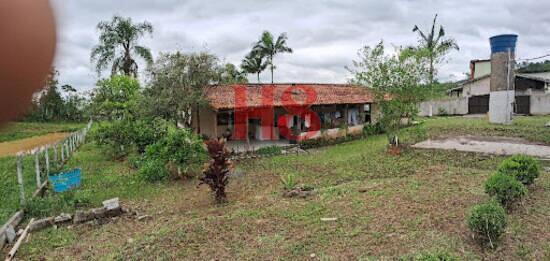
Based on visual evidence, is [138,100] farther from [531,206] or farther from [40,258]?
[531,206]

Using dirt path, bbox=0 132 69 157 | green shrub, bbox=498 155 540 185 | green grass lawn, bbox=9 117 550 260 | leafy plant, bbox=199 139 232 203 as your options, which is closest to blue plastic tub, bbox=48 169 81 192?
green grass lawn, bbox=9 117 550 260

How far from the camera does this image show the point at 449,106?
28969 mm

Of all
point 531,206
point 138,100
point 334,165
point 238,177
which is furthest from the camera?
point 138,100

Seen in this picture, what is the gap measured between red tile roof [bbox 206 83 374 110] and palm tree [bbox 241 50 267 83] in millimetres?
8497

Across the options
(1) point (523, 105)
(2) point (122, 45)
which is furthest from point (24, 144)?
(1) point (523, 105)

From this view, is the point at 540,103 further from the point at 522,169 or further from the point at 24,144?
the point at 24,144

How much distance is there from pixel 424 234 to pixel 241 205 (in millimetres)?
3685

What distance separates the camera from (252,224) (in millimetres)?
5969

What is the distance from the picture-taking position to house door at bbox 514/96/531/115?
82.9ft

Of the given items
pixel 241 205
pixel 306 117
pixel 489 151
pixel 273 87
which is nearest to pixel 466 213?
pixel 241 205

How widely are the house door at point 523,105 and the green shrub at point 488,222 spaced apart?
25.6 meters

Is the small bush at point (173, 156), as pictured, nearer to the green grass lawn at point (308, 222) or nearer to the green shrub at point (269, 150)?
the green grass lawn at point (308, 222)

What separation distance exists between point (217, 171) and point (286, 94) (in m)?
10.2

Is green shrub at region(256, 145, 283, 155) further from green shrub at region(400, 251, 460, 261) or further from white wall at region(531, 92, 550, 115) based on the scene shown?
white wall at region(531, 92, 550, 115)
